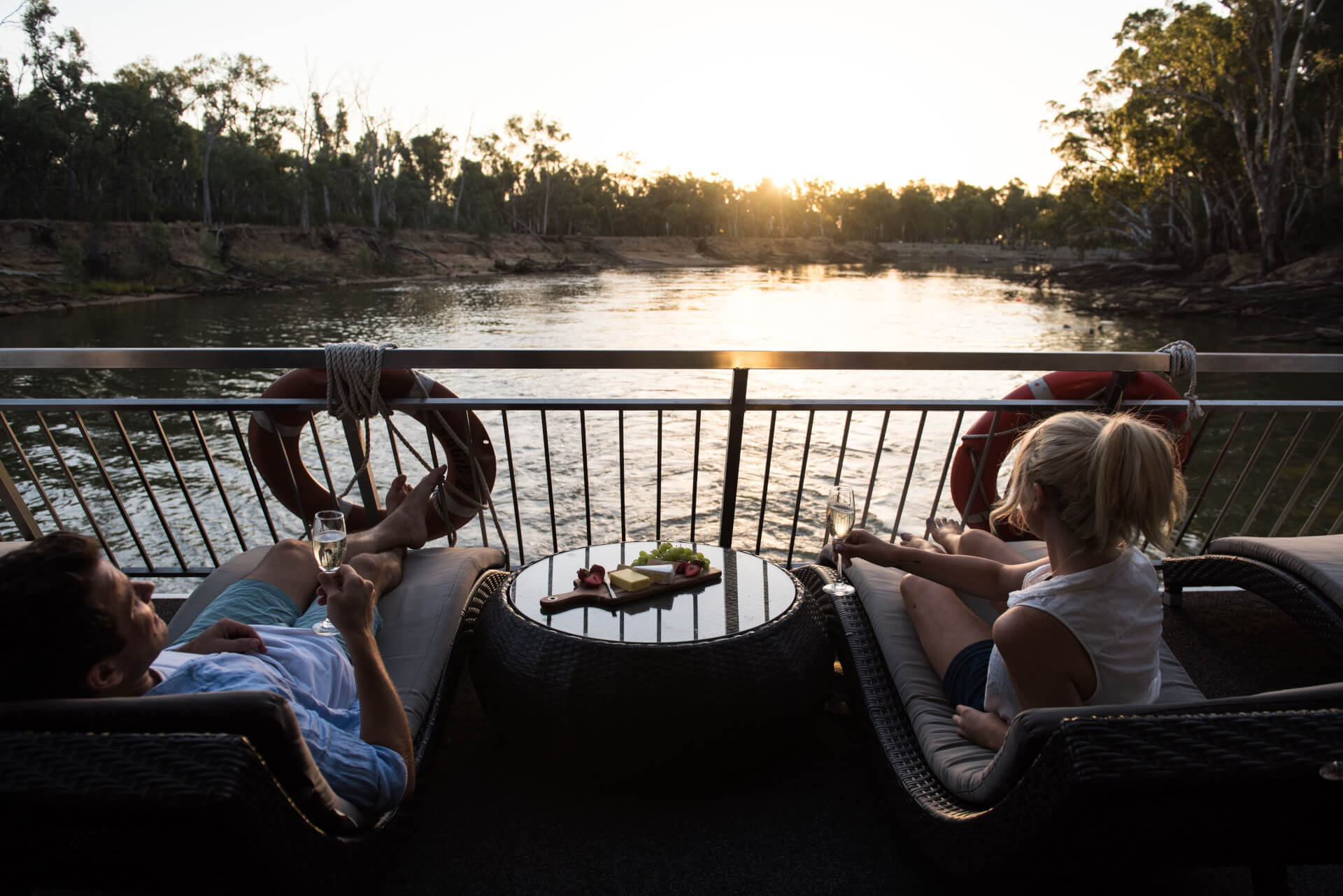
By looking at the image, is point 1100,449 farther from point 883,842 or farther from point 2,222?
point 2,222

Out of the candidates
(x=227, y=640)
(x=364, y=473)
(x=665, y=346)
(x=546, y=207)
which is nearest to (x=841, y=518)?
(x=227, y=640)

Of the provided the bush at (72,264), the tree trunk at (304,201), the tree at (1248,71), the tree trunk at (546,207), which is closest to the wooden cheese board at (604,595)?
the tree at (1248,71)

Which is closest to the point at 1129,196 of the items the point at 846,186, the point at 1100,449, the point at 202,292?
the point at 202,292

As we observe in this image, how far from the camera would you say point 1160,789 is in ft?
4.41

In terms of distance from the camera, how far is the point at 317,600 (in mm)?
2289

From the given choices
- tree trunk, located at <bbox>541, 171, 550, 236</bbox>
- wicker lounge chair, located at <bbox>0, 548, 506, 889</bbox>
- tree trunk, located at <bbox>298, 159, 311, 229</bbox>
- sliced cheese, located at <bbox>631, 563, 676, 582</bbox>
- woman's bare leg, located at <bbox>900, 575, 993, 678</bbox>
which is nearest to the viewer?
wicker lounge chair, located at <bbox>0, 548, 506, 889</bbox>

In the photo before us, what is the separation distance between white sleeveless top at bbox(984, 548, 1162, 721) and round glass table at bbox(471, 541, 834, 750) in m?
0.65

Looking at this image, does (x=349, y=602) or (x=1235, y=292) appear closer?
(x=349, y=602)

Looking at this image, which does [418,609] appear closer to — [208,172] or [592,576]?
[592,576]

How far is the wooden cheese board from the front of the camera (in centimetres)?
234

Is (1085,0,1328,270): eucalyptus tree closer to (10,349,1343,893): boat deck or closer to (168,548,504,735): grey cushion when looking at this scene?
(10,349,1343,893): boat deck

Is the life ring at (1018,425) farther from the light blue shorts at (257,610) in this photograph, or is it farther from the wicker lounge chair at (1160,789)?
the light blue shorts at (257,610)

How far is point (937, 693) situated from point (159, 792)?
184 cm

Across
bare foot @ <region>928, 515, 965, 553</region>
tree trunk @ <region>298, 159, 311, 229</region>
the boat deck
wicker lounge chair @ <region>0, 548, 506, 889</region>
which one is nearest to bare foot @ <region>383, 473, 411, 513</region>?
the boat deck
